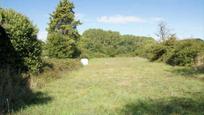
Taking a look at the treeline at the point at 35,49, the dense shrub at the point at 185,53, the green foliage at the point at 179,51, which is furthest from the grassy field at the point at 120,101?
the green foliage at the point at 179,51

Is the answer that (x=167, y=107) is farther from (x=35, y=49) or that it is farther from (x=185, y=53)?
(x=185, y=53)

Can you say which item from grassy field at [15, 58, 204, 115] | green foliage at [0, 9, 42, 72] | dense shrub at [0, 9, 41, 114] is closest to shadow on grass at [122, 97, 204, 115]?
grassy field at [15, 58, 204, 115]

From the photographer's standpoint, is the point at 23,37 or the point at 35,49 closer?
the point at 23,37

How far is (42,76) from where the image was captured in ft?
62.5

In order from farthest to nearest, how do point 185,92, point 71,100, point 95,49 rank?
point 95,49 → point 185,92 → point 71,100

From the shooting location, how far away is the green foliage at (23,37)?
1709 centimetres

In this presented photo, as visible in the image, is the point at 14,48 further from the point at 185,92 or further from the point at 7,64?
the point at 185,92

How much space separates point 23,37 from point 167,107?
10052 mm

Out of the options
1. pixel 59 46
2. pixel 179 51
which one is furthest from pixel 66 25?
pixel 179 51

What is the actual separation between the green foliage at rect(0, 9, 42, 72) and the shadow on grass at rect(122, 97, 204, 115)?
8.58 metres

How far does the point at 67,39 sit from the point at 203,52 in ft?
62.8

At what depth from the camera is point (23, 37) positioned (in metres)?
17.5

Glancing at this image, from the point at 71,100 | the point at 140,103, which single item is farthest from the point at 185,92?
the point at 71,100

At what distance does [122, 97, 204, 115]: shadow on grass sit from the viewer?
9.91 meters
